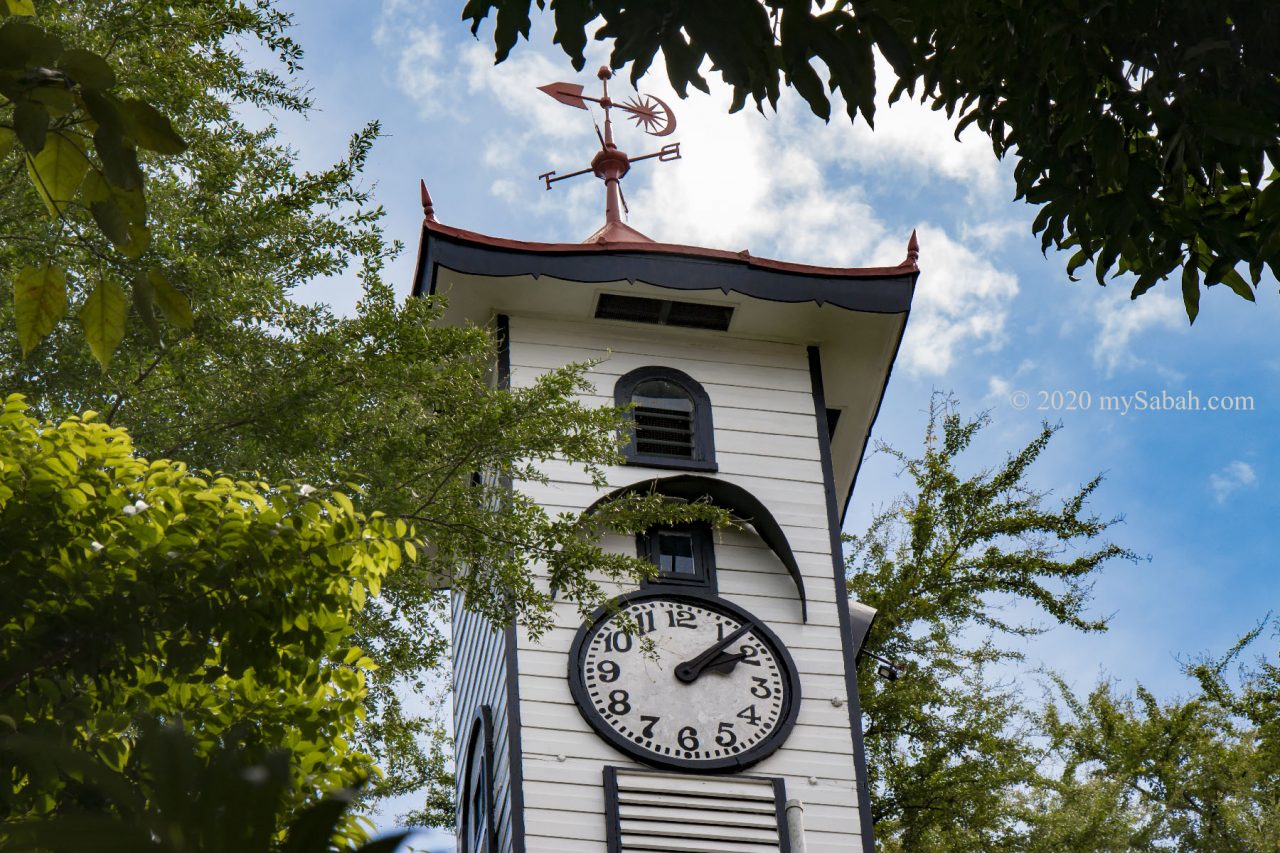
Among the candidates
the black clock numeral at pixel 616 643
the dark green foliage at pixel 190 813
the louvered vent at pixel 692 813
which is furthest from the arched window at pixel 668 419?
the dark green foliage at pixel 190 813

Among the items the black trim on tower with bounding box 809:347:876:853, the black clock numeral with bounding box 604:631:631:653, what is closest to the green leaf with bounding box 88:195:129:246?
the black clock numeral with bounding box 604:631:631:653

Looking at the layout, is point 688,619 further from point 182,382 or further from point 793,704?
point 182,382

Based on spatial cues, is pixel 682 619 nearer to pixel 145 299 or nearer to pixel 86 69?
pixel 145 299

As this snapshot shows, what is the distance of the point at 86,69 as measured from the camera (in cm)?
201

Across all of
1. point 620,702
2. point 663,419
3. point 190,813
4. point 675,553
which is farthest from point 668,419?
point 190,813

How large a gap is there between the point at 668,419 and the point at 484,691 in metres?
2.58

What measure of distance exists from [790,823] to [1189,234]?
719 centimetres

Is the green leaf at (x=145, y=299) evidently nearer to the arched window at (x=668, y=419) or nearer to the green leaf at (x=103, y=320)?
the green leaf at (x=103, y=320)

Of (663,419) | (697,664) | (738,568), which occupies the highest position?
(663,419)

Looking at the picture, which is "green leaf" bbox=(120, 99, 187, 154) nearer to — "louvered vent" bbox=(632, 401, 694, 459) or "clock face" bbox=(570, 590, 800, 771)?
"clock face" bbox=(570, 590, 800, 771)

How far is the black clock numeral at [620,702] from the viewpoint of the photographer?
37.6ft

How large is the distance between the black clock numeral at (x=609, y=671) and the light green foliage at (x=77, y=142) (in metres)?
9.38

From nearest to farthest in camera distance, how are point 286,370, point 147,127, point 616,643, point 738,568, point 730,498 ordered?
point 147,127 → point 286,370 → point 616,643 → point 738,568 → point 730,498

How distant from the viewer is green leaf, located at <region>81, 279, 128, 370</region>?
2.35 metres
